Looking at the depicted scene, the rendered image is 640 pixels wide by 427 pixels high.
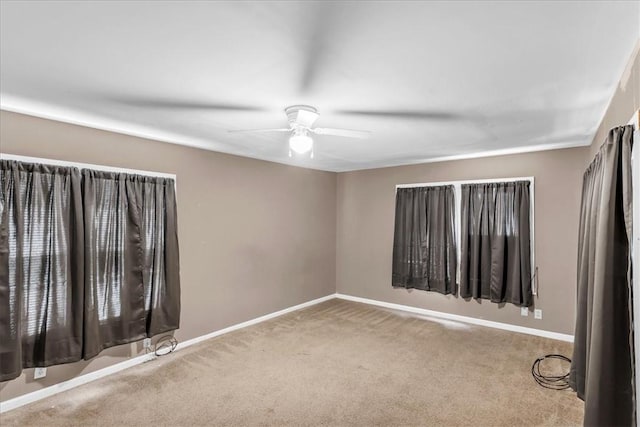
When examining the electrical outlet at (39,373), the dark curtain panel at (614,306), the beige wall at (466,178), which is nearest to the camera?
the dark curtain panel at (614,306)

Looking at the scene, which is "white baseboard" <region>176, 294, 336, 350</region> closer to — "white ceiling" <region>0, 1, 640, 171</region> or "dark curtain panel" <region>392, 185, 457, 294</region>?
"dark curtain panel" <region>392, 185, 457, 294</region>

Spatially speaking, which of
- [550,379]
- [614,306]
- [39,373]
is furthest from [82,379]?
[550,379]

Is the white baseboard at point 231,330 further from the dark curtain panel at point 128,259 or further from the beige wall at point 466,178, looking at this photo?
the dark curtain panel at point 128,259

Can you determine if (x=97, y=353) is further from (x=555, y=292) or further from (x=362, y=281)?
(x=555, y=292)

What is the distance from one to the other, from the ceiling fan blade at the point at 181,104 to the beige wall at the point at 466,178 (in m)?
3.38

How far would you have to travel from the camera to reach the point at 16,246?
2.60 m

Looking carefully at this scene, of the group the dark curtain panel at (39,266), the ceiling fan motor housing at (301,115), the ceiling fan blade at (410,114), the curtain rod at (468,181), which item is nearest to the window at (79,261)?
the dark curtain panel at (39,266)

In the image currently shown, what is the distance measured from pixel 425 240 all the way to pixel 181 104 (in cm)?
389

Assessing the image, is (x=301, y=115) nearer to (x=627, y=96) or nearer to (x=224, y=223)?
(x=627, y=96)

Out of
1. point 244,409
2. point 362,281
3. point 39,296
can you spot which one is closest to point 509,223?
point 362,281

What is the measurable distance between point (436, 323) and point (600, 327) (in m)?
3.13

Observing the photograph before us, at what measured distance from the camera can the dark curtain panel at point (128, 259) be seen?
3016mm

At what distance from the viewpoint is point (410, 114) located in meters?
2.83

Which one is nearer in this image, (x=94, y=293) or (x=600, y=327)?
(x=600, y=327)
